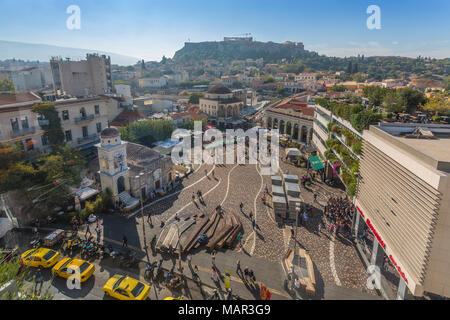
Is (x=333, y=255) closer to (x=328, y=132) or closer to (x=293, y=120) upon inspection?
(x=328, y=132)

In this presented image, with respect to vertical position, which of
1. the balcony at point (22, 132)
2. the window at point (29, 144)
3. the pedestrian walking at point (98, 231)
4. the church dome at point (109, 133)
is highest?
the church dome at point (109, 133)

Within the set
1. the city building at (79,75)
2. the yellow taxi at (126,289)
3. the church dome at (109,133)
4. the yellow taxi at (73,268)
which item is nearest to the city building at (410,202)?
the yellow taxi at (126,289)

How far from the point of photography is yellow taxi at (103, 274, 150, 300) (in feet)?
44.0

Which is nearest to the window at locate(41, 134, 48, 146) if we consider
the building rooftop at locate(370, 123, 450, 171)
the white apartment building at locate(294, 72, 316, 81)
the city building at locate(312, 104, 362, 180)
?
the city building at locate(312, 104, 362, 180)

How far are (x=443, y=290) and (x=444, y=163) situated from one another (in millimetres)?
5949

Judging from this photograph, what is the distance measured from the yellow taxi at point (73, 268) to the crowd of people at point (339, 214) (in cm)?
1784

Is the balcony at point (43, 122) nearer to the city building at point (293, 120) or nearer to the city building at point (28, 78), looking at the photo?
the city building at point (293, 120)

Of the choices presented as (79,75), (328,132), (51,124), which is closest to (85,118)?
(51,124)

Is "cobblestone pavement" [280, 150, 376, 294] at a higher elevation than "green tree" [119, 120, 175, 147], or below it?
below

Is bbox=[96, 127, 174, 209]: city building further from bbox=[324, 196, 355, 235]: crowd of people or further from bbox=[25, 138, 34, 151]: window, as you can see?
bbox=[324, 196, 355, 235]: crowd of people

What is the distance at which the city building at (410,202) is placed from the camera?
11555 mm

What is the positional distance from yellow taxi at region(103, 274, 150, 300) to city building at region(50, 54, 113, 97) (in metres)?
48.7

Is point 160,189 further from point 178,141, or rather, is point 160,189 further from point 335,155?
point 335,155
